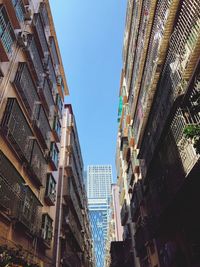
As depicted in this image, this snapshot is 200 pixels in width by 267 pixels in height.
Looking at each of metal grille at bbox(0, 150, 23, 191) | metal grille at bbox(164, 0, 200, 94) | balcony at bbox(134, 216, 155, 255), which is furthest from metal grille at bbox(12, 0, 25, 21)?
balcony at bbox(134, 216, 155, 255)

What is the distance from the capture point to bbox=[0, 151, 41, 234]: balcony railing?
36.1 feet

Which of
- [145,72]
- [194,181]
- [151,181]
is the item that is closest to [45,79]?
A: [145,72]

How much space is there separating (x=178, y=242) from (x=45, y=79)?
15.4 meters

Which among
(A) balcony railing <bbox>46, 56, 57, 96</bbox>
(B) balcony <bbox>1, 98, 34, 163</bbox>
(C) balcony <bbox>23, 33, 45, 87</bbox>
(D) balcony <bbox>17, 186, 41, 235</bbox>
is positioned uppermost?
(A) balcony railing <bbox>46, 56, 57, 96</bbox>

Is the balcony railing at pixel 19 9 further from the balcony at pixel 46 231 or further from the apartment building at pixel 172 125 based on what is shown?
the balcony at pixel 46 231

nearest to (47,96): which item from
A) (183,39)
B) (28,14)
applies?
(28,14)

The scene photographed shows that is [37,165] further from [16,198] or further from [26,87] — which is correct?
[26,87]

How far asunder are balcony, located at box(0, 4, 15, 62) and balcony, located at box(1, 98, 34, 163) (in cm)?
234

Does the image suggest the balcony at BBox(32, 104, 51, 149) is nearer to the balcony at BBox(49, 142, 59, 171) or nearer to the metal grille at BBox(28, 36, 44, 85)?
the balcony at BBox(49, 142, 59, 171)

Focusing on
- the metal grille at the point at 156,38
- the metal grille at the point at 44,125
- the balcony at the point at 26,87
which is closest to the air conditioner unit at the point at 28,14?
the balcony at the point at 26,87

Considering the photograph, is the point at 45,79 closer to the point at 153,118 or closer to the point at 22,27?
the point at 22,27

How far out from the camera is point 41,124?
58.3 feet

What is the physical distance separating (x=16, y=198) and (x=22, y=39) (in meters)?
9.92

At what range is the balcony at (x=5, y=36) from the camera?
12.2 metres
